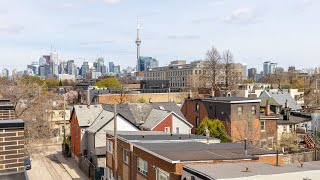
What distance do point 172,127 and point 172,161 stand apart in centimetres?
2284

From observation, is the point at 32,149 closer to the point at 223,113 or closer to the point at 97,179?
the point at 97,179

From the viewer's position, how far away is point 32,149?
38750mm

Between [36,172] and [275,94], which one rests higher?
[275,94]

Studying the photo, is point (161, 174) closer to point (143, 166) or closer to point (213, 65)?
point (143, 166)

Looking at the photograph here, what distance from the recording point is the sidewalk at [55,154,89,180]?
3691 centimetres

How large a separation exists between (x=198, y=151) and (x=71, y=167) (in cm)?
2439

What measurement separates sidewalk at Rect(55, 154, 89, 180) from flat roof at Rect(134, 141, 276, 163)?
50.7ft

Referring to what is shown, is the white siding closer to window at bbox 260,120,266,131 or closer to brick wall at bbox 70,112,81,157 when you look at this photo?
window at bbox 260,120,266,131

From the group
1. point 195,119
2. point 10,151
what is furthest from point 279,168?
point 195,119

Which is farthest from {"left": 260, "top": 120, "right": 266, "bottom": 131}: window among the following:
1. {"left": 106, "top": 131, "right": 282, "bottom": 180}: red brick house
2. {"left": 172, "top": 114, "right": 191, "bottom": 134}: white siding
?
{"left": 106, "top": 131, "right": 282, "bottom": 180}: red brick house

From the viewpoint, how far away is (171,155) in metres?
19.7

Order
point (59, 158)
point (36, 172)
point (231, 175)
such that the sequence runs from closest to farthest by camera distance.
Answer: point (231, 175)
point (36, 172)
point (59, 158)

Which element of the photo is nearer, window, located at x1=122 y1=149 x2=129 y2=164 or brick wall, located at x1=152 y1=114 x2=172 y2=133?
window, located at x1=122 y1=149 x2=129 y2=164

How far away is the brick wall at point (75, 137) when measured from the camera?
44019 mm
